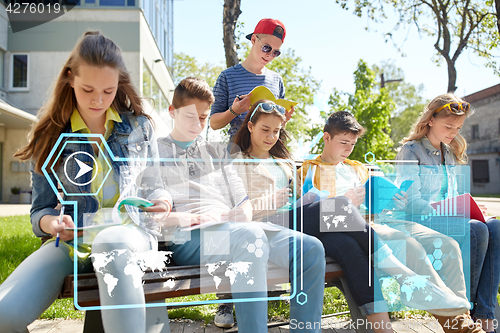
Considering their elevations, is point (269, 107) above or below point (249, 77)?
below

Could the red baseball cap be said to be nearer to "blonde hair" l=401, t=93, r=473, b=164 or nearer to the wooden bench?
"blonde hair" l=401, t=93, r=473, b=164

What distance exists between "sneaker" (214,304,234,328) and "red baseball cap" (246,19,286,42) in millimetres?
1850

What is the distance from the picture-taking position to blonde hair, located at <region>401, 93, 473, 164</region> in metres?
2.46

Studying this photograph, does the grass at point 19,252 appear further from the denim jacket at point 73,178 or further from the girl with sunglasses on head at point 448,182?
the girl with sunglasses on head at point 448,182

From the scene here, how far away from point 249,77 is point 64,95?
4.24ft

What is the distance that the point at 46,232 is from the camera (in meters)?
1.55

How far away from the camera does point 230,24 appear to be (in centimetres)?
384

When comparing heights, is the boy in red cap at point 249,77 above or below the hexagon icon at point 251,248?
above

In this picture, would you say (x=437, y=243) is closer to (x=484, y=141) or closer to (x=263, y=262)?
(x=263, y=262)

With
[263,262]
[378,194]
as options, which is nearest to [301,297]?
[263,262]

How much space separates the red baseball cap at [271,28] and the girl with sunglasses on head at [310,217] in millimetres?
534

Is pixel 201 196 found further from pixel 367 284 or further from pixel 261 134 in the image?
pixel 367 284

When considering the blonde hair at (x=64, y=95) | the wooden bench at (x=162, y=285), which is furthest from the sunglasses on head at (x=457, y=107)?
the blonde hair at (x=64, y=95)

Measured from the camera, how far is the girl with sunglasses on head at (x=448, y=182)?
2123 mm
